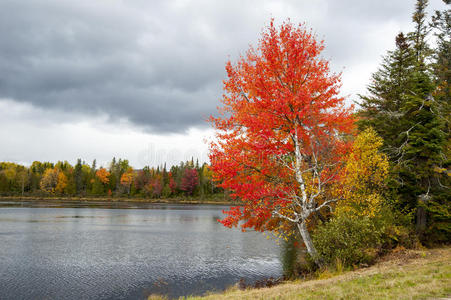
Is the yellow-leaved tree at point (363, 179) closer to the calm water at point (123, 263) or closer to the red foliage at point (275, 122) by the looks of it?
the red foliage at point (275, 122)

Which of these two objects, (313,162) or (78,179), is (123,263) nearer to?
(313,162)

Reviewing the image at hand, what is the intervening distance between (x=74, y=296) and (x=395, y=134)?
2786 cm

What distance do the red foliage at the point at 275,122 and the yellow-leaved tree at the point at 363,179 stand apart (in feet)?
6.46

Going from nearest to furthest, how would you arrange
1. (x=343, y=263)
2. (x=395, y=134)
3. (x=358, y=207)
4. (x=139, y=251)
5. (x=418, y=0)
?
(x=343, y=263), (x=358, y=207), (x=395, y=134), (x=139, y=251), (x=418, y=0)

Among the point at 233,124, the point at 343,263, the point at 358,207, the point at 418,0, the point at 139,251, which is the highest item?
the point at 418,0

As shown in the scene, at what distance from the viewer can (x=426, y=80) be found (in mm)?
23812

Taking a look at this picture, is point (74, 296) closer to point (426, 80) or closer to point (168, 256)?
point (168, 256)

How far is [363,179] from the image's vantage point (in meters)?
20.2

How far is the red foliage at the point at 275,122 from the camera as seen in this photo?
57.0 feet

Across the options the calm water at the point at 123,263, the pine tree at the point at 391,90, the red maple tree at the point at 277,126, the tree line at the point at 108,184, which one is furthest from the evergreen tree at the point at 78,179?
the red maple tree at the point at 277,126

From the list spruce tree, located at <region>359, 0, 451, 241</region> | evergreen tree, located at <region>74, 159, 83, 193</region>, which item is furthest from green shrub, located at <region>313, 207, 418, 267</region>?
evergreen tree, located at <region>74, 159, 83, 193</region>

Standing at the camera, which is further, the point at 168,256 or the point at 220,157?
the point at 168,256

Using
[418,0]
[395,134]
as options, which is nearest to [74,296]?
[395,134]

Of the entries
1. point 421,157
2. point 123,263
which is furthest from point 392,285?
point 123,263
